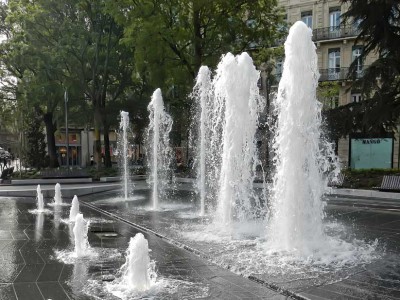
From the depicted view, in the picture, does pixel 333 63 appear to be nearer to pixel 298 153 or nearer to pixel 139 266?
pixel 298 153

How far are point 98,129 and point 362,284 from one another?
2308cm

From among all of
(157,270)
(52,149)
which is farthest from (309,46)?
(52,149)

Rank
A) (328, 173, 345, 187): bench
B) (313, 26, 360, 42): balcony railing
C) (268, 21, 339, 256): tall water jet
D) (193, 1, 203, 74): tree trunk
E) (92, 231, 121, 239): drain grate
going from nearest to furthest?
(268, 21, 339, 256): tall water jet → (92, 231, 121, 239): drain grate → (328, 173, 345, 187): bench → (193, 1, 203, 74): tree trunk → (313, 26, 360, 42): balcony railing

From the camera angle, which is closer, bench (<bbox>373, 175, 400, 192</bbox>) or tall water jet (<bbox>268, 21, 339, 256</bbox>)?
tall water jet (<bbox>268, 21, 339, 256</bbox>)

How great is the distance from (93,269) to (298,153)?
4030 mm

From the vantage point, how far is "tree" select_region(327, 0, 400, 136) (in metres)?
16.2

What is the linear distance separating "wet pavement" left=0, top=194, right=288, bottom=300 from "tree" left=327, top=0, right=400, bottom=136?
11324mm

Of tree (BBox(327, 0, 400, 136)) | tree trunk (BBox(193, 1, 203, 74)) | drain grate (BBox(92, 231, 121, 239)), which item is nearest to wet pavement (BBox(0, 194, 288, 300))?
drain grate (BBox(92, 231, 121, 239))

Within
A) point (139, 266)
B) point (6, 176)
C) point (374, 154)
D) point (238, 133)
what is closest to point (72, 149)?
point (6, 176)

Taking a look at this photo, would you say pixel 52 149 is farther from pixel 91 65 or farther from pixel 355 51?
pixel 355 51

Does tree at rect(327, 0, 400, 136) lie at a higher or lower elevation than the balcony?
lower

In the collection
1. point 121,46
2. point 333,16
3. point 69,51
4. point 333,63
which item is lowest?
point 69,51

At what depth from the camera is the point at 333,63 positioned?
36375 millimetres

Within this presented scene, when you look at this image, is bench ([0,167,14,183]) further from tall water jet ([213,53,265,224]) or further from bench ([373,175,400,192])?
bench ([373,175,400,192])
